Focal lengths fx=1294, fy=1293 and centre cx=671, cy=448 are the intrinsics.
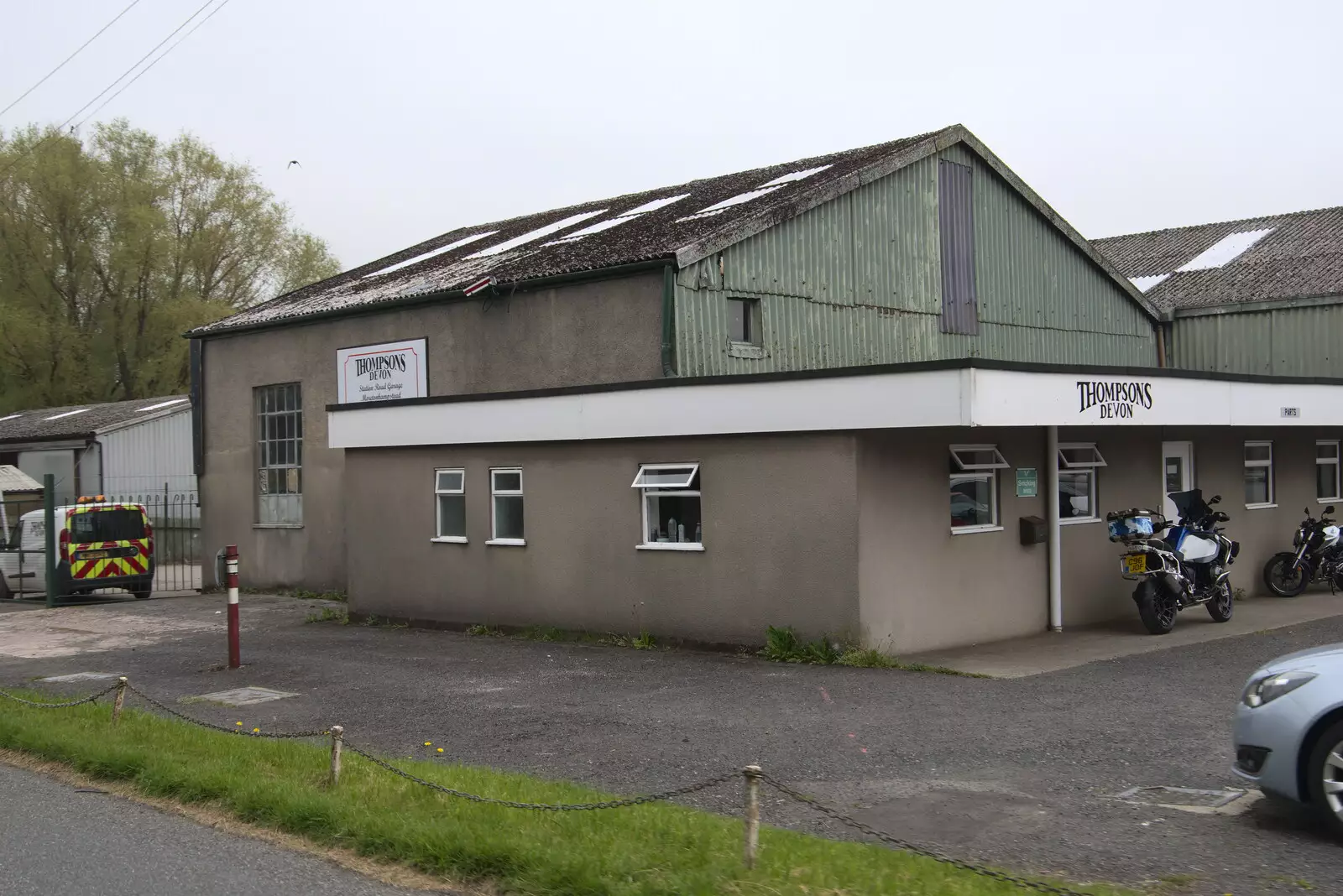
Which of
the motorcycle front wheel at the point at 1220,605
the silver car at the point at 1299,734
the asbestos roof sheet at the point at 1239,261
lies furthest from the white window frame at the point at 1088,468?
the asbestos roof sheet at the point at 1239,261

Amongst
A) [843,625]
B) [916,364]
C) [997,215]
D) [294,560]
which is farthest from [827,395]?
[294,560]

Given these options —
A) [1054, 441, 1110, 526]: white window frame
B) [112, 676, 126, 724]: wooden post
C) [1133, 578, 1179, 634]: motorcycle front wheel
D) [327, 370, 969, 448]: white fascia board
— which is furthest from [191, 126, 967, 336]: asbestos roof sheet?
[112, 676, 126, 724]: wooden post

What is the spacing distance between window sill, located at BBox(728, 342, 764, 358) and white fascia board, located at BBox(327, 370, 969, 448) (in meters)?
3.38

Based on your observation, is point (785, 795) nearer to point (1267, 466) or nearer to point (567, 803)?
point (567, 803)

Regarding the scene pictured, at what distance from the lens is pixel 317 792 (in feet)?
25.5

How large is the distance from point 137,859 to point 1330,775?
20.3 ft

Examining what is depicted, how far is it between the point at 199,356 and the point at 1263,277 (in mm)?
22542

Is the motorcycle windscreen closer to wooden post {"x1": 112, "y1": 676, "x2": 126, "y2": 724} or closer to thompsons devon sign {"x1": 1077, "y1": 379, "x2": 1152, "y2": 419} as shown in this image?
thompsons devon sign {"x1": 1077, "y1": 379, "x2": 1152, "y2": 419}

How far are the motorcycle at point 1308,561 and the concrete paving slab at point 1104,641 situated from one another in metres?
1.09

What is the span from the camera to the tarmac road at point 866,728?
21.8ft

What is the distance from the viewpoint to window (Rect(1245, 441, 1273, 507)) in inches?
758

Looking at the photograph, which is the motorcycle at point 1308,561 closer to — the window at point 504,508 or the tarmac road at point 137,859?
the window at point 504,508

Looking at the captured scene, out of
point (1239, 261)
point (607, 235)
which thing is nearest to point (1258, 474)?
point (607, 235)

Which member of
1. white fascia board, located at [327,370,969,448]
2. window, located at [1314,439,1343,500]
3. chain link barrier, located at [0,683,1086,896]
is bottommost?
chain link barrier, located at [0,683,1086,896]
